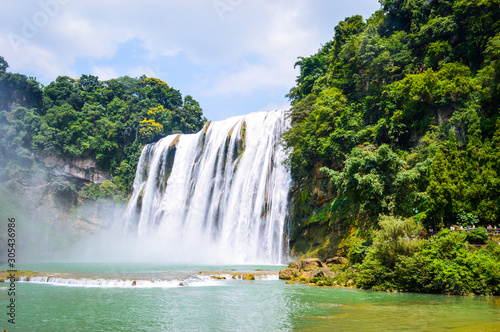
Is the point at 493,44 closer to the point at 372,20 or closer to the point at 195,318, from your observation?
the point at 372,20

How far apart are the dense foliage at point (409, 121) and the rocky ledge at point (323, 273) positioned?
2643 millimetres

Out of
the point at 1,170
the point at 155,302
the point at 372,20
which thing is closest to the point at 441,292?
the point at 155,302

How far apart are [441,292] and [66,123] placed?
5099cm

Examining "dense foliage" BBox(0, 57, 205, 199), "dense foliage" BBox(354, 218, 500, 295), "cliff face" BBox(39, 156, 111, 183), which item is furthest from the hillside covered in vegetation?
"cliff face" BBox(39, 156, 111, 183)

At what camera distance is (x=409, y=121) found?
23.6m

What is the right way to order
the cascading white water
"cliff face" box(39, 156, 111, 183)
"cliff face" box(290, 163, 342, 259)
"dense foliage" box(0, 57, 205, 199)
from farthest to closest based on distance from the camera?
"cliff face" box(39, 156, 111, 183)
"dense foliage" box(0, 57, 205, 199)
the cascading white water
"cliff face" box(290, 163, 342, 259)

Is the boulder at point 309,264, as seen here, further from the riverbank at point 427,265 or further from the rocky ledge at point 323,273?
the riverbank at point 427,265

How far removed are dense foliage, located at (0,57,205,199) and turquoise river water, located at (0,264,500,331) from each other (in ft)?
113

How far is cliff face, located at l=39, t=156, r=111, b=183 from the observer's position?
49875mm

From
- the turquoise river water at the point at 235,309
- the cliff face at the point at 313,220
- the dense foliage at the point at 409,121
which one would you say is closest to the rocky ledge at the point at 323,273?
the turquoise river water at the point at 235,309

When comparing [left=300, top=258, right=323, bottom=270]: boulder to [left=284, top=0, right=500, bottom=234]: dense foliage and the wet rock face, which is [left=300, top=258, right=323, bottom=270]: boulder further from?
[left=284, top=0, right=500, bottom=234]: dense foliage

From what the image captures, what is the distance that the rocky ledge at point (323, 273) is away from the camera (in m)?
17.8

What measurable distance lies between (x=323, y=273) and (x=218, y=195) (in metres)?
18.3

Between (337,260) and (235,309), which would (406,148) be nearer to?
(337,260)
